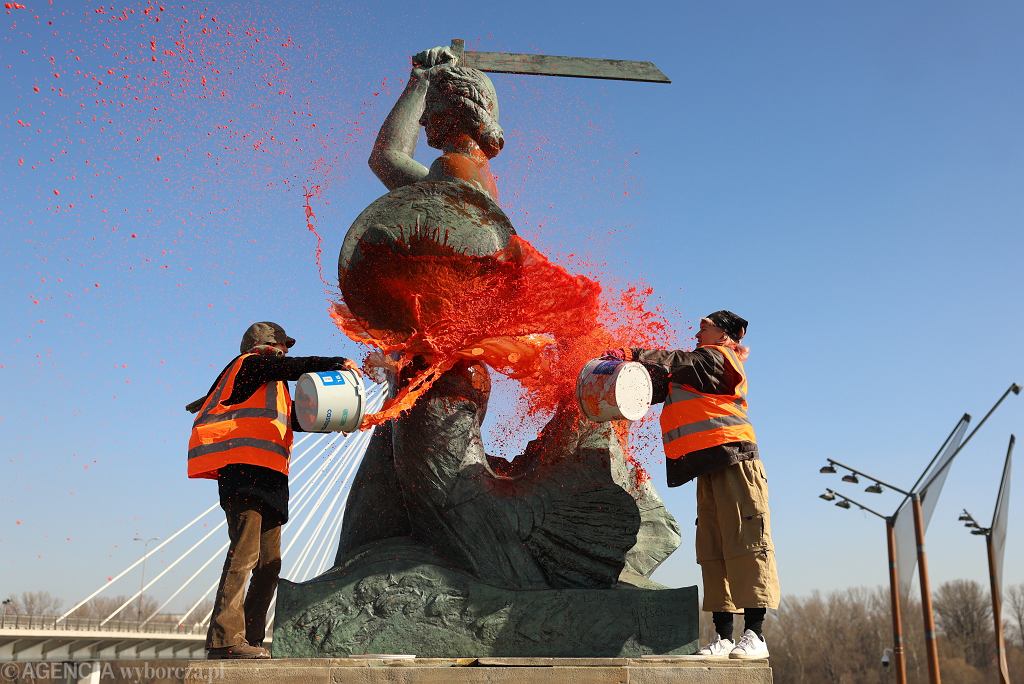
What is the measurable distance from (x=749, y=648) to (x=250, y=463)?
8.37ft

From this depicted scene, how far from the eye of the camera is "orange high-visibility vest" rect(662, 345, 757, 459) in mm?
4258

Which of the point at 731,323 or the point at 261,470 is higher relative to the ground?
the point at 731,323

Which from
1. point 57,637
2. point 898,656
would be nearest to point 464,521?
point 898,656

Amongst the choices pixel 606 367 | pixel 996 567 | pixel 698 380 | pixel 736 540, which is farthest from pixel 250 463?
pixel 996 567

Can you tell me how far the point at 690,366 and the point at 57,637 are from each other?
2684cm

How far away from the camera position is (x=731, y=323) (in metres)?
4.69

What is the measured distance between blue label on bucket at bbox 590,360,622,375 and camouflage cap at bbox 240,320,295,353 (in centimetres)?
180

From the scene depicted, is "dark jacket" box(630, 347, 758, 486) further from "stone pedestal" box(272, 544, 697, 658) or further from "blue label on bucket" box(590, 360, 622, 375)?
"stone pedestal" box(272, 544, 697, 658)

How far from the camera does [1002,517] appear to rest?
13.3 m

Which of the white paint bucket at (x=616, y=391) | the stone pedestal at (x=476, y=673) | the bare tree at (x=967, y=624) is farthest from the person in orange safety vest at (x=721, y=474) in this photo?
the bare tree at (x=967, y=624)

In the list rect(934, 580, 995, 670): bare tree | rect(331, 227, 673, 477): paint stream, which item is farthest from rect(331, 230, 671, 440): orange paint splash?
rect(934, 580, 995, 670): bare tree

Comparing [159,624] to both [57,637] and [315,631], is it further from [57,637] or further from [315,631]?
[315,631]

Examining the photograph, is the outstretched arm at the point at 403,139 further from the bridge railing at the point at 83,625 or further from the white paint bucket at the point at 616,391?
the bridge railing at the point at 83,625

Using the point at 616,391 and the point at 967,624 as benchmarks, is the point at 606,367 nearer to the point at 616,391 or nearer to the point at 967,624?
the point at 616,391
